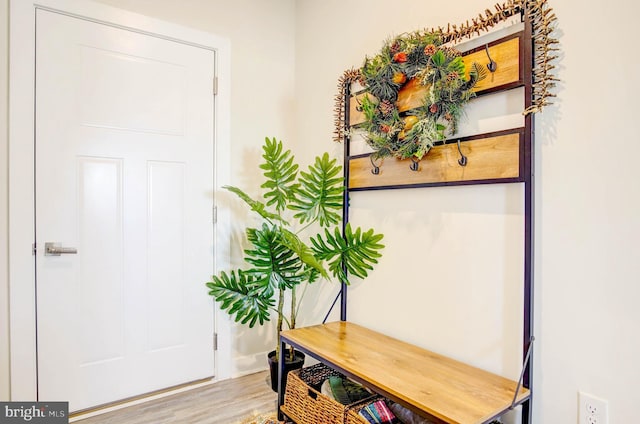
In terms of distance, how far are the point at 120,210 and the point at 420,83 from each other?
67.0 inches

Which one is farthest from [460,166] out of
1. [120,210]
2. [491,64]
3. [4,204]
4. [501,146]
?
[4,204]

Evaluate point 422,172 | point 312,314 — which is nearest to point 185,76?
point 422,172

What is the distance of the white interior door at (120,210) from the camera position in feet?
6.18

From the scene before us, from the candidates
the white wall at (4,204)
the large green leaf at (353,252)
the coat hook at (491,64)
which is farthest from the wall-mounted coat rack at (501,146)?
the white wall at (4,204)

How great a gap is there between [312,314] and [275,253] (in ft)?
2.05

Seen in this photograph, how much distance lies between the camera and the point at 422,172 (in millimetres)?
1659

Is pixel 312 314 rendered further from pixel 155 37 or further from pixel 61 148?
pixel 155 37

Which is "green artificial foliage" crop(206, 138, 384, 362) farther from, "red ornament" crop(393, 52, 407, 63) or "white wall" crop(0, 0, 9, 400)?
"white wall" crop(0, 0, 9, 400)

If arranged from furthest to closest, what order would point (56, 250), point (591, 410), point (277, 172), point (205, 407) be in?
point (277, 172)
point (205, 407)
point (56, 250)
point (591, 410)

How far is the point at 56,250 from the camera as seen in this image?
188 cm

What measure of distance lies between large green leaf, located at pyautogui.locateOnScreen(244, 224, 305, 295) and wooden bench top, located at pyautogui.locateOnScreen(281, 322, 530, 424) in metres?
0.35

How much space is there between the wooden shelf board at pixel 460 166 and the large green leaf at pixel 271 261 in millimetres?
598

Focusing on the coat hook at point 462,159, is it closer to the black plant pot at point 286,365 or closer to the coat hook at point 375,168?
the coat hook at point 375,168

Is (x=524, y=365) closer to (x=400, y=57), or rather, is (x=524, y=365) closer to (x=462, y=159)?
(x=462, y=159)
